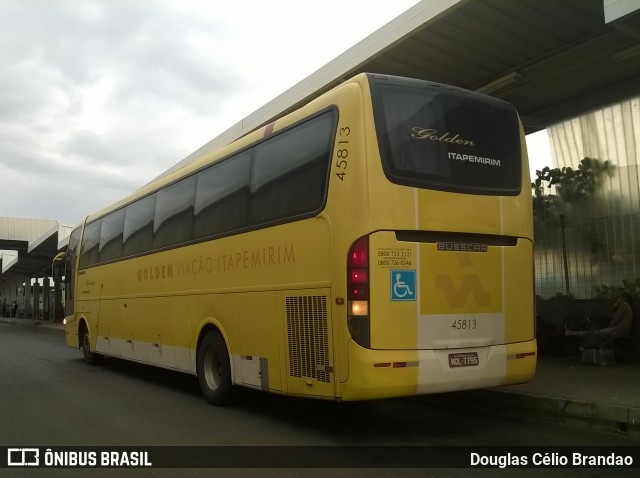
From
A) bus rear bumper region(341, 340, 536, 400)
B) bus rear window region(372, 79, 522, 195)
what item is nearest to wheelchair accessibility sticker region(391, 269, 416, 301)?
bus rear bumper region(341, 340, 536, 400)

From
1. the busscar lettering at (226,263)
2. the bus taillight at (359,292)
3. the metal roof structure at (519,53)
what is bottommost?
the bus taillight at (359,292)

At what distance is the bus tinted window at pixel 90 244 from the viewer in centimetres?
1385

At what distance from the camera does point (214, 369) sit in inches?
336

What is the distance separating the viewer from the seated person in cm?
1026

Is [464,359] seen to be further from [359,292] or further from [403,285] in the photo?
[359,292]

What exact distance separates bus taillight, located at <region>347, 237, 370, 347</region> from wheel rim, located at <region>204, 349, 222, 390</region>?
3233 millimetres

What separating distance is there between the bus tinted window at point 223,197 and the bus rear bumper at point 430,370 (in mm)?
2845

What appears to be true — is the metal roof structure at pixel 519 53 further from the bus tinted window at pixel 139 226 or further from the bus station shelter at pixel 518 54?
the bus tinted window at pixel 139 226

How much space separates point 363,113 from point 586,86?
801 centimetres

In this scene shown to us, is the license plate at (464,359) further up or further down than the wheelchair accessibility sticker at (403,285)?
further down

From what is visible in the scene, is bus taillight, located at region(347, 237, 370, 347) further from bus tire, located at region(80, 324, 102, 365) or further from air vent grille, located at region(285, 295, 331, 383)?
bus tire, located at region(80, 324, 102, 365)

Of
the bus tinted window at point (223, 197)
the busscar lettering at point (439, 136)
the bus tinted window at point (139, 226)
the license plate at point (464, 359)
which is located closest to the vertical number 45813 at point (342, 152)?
the busscar lettering at point (439, 136)

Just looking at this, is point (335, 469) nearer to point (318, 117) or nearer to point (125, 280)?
point (318, 117)

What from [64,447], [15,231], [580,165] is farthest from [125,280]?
[15,231]
